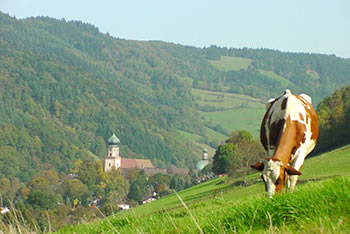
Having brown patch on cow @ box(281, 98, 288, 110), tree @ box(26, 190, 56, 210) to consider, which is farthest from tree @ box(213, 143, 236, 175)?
brown patch on cow @ box(281, 98, 288, 110)

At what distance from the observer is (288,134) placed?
471 inches

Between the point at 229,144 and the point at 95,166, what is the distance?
4117 inches

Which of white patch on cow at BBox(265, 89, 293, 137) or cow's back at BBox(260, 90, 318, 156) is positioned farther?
white patch on cow at BBox(265, 89, 293, 137)

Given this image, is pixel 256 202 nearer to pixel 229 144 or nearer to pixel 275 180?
pixel 275 180

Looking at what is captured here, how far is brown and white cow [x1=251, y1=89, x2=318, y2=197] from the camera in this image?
10.8 meters

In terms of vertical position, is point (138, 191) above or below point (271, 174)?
below

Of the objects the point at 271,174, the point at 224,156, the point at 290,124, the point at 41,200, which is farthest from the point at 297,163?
the point at 41,200

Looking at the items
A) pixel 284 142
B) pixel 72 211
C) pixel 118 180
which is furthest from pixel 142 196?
pixel 284 142

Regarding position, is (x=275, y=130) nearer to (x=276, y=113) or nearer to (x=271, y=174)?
(x=276, y=113)

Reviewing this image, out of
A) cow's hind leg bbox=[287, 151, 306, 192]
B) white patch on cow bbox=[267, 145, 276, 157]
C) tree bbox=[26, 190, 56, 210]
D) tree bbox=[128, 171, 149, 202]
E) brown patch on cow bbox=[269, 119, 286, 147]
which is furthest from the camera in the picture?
tree bbox=[128, 171, 149, 202]

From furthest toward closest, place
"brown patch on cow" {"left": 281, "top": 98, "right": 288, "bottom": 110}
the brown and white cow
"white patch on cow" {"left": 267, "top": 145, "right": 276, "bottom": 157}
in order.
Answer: "brown patch on cow" {"left": 281, "top": 98, "right": 288, "bottom": 110} → "white patch on cow" {"left": 267, "top": 145, "right": 276, "bottom": 157} → the brown and white cow

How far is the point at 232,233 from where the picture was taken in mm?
6340

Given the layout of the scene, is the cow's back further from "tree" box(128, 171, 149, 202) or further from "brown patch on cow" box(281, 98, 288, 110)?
"tree" box(128, 171, 149, 202)

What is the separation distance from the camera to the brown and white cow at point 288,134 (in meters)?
10.8
